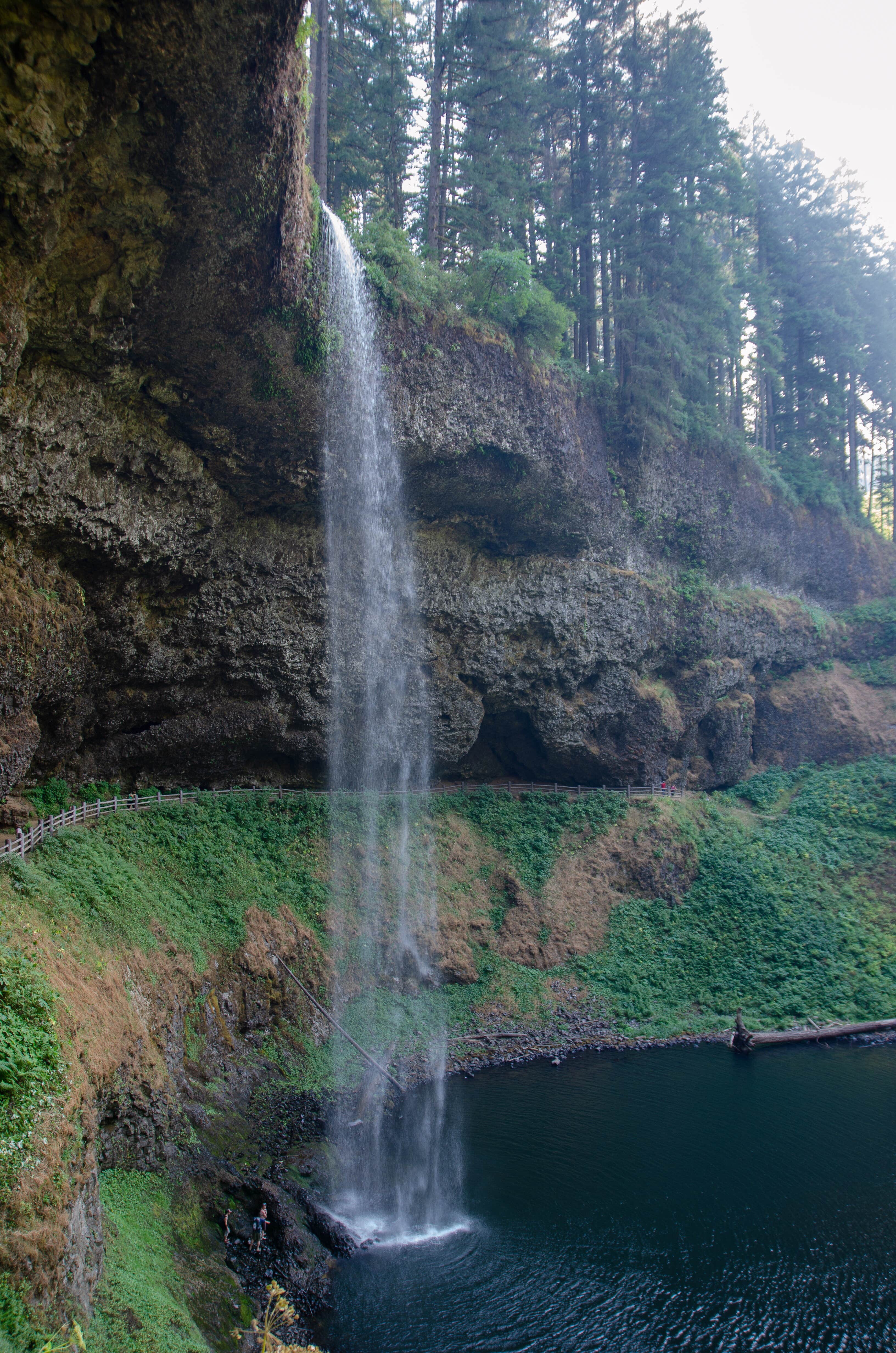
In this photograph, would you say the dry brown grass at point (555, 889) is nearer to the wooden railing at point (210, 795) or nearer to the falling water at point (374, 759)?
the falling water at point (374, 759)

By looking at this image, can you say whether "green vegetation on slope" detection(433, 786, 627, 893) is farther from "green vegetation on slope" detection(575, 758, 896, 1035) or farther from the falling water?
"green vegetation on slope" detection(575, 758, 896, 1035)

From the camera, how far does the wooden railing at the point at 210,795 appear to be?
554 inches

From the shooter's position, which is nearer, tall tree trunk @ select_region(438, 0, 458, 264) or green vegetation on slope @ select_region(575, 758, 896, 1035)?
green vegetation on slope @ select_region(575, 758, 896, 1035)

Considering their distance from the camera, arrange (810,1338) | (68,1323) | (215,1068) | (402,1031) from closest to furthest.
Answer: (68,1323)
(810,1338)
(215,1068)
(402,1031)

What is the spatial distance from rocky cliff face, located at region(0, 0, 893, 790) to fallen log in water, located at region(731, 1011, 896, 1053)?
387 inches

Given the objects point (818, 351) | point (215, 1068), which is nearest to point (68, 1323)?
point (215, 1068)

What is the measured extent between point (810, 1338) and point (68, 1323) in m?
9.13

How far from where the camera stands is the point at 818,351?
38.4 meters

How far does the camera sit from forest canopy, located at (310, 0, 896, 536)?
84.7 feet

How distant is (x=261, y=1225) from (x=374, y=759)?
1383cm

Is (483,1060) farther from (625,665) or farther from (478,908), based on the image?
(625,665)

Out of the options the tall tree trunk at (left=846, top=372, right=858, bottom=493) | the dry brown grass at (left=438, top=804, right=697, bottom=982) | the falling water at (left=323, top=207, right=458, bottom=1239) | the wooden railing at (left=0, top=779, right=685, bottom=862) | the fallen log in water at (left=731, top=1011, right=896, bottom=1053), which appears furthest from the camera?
the tall tree trunk at (left=846, top=372, right=858, bottom=493)

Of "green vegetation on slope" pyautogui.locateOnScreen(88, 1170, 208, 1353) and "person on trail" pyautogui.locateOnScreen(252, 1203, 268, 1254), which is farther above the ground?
"green vegetation on slope" pyautogui.locateOnScreen(88, 1170, 208, 1353)

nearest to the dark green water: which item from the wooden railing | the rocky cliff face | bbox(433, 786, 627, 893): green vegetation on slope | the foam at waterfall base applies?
the foam at waterfall base
